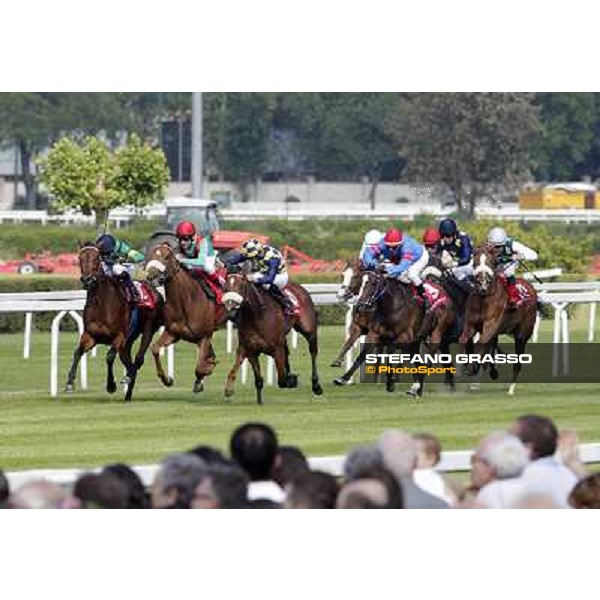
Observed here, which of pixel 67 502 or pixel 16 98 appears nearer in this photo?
pixel 67 502

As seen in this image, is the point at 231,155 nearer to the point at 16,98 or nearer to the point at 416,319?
the point at 16,98

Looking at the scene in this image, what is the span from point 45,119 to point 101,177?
1700 cm

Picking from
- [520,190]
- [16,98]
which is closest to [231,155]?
Result: [16,98]

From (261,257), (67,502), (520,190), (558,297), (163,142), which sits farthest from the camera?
(163,142)

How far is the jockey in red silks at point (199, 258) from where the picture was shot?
19.5m

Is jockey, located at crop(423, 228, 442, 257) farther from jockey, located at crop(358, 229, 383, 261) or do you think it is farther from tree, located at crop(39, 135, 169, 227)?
tree, located at crop(39, 135, 169, 227)

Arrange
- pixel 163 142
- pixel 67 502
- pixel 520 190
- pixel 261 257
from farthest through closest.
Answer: pixel 163 142, pixel 520 190, pixel 261 257, pixel 67 502

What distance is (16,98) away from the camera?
5384 centimetres

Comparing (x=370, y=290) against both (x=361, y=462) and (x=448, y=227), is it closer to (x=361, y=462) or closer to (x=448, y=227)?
(x=448, y=227)

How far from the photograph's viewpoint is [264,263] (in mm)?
19266

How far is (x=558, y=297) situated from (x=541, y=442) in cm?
1165

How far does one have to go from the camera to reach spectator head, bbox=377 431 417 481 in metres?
9.12

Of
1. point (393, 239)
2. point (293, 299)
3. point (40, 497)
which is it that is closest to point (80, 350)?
point (293, 299)

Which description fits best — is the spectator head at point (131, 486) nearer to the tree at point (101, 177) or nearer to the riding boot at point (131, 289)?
the riding boot at point (131, 289)
